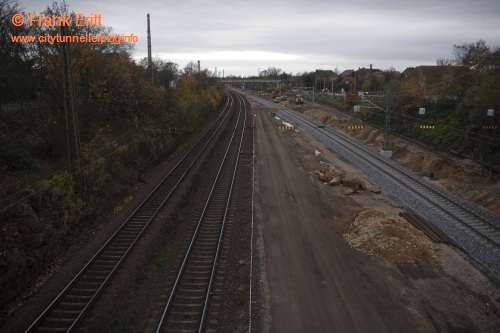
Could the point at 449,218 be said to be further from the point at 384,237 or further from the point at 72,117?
the point at 72,117

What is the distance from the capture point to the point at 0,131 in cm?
1975

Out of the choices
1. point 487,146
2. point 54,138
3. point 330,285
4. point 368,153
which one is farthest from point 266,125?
point 330,285

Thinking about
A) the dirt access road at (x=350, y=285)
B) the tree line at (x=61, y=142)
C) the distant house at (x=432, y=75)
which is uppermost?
the distant house at (x=432, y=75)

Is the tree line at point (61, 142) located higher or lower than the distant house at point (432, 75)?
lower

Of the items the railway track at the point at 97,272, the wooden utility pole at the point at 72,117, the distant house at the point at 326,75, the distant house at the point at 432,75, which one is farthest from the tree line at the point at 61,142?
the distant house at the point at 326,75

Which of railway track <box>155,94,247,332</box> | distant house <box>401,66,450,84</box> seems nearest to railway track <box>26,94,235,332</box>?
railway track <box>155,94,247,332</box>

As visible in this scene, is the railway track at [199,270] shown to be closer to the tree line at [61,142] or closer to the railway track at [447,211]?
the tree line at [61,142]

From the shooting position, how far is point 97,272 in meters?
13.8

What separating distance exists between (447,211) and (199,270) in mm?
15303

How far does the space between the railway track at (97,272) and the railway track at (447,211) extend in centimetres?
1531

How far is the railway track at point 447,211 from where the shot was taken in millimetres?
16594

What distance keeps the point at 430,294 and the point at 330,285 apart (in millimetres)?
3528

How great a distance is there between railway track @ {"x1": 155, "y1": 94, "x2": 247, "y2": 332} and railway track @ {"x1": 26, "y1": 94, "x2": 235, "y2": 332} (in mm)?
2516
